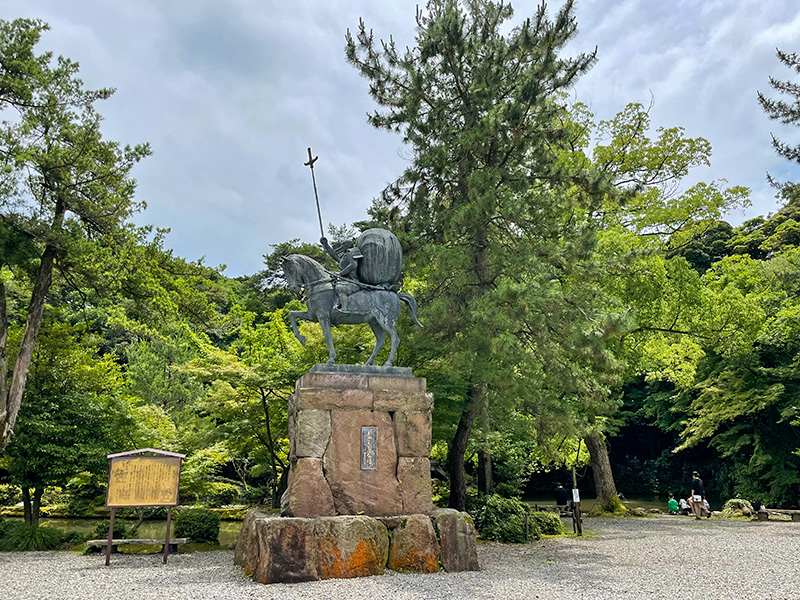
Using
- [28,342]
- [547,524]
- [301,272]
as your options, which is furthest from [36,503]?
[547,524]

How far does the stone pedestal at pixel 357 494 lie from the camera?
6539 mm

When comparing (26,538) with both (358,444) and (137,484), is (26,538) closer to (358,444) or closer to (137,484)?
(137,484)

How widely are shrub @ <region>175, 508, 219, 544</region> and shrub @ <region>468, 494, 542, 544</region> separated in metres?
5.11

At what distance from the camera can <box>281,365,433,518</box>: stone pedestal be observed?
718 cm

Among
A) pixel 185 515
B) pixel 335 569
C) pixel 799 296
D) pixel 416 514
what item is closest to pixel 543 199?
pixel 416 514

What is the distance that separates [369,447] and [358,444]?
0.15m

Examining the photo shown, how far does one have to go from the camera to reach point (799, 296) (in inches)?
737

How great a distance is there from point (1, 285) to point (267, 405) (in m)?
5.47

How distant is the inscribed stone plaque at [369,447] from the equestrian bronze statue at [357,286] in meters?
1.09

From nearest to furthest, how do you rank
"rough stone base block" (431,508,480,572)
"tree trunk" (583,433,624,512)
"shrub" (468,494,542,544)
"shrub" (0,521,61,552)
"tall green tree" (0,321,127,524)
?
Answer: "rough stone base block" (431,508,480,572)
"shrub" (0,521,61,552)
"tall green tree" (0,321,127,524)
"shrub" (468,494,542,544)
"tree trunk" (583,433,624,512)

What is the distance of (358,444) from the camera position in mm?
7465

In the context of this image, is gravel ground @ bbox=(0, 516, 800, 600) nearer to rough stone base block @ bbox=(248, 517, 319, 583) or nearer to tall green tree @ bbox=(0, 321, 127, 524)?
rough stone base block @ bbox=(248, 517, 319, 583)

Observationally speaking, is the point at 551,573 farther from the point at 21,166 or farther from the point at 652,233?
the point at 652,233

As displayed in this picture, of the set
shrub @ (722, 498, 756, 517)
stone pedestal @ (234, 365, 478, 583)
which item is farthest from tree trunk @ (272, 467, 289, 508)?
shrub @ (722, 498, 756, 517)
